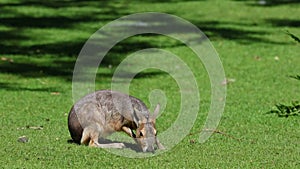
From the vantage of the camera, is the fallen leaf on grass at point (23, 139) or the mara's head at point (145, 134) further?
the fallen leaf on grass at point (23, 139)

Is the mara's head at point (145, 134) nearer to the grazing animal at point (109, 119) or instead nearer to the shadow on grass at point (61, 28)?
the grazing animal at point (109, 119)

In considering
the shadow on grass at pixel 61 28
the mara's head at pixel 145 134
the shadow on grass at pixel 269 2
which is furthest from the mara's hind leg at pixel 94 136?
the shadow on grass at pixel 269 2

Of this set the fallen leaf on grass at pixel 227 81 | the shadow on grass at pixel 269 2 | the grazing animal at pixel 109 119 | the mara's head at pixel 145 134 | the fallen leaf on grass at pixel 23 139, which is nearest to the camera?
the mara's head at pixel 145 134

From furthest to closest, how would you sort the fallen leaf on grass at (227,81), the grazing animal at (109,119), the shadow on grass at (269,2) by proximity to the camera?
1. the shadow on grass at (269,2)
2. the fallen leaf on grass at (227,81)
3. the grazing animal at (109,119)

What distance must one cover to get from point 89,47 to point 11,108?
485 cm

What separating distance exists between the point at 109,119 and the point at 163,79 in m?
5.06

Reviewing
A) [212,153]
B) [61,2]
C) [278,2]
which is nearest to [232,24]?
[278,2]

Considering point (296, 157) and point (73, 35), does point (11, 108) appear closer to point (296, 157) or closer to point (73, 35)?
point (296, 157)

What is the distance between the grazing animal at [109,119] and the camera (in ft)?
24.0

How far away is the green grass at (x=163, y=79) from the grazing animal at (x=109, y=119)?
154 mm

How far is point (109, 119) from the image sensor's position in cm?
756

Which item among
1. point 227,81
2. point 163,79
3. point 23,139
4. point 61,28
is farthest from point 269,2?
point 23,139

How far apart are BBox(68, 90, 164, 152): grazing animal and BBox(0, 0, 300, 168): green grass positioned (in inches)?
6.1

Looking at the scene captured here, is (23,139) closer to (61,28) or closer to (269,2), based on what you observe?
(61,28)
